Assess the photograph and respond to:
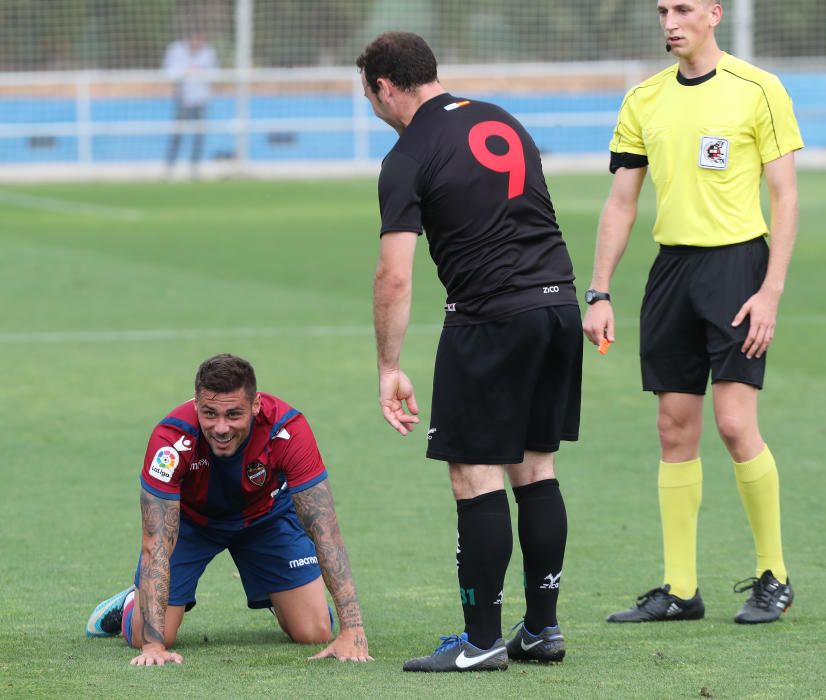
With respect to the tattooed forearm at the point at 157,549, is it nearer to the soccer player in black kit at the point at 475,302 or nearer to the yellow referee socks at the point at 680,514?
the soccer player in black kit at the point at 475,302

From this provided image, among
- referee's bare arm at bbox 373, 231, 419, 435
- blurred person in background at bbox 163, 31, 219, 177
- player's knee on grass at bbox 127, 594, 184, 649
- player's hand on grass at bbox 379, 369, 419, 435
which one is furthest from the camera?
blurred person in background at bbox 163, 31, 219, 177

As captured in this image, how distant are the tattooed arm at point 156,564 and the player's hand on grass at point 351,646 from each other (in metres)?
0.48

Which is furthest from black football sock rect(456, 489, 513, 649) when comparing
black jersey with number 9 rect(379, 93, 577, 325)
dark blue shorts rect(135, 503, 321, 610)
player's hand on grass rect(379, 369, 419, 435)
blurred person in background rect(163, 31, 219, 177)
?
blurred person in background rect(163, 31, 219, 177)

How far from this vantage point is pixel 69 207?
24.3 m

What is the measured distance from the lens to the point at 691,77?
217 inches

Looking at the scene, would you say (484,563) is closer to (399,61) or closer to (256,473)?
(256,473)

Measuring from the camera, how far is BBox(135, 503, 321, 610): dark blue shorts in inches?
214

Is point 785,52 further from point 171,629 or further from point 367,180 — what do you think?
point 171,629

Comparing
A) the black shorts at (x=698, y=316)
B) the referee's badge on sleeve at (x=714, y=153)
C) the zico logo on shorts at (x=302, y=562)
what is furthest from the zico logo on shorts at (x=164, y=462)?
the referee's badge on sleeve at (x=714, y=153)

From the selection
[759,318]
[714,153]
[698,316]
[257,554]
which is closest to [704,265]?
[698,316]

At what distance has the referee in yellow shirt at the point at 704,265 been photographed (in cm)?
539

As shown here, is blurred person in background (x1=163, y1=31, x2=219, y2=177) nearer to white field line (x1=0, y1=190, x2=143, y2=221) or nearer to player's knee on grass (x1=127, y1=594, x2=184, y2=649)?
white field line (x1=0, y1=190, x2=143, y2=221)

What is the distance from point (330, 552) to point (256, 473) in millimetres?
399

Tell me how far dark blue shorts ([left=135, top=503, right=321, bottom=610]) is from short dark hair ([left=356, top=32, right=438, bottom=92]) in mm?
1695
